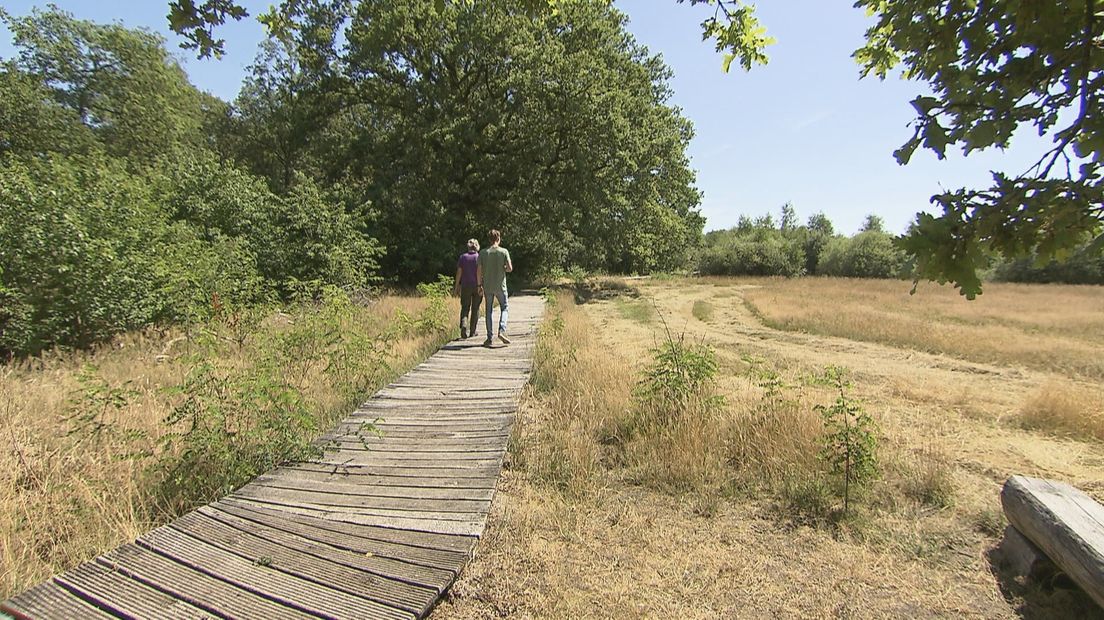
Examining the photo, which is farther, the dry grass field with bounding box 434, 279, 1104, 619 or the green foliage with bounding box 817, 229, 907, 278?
the green foliage with bounding box 817, 229, 907, 278

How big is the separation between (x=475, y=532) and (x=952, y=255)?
3082 millimetres

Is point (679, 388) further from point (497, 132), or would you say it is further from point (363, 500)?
point (497, 132)

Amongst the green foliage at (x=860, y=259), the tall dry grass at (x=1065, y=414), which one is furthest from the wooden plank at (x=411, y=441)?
Result: the green foliage at (x=860, y=259)

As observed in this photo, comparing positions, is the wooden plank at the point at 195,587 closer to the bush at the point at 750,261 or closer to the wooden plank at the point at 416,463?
the wooden plank at the point at 416,463

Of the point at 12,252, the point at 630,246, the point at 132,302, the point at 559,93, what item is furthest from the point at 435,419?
the point at 630,246

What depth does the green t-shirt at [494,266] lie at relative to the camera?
8383mm

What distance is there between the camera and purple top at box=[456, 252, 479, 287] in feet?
28.6

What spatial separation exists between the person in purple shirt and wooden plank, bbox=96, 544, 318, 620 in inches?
236

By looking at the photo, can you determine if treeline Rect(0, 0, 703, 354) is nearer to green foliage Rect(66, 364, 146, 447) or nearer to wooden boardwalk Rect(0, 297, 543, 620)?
green foliage Rect(66, 364, 146, 447)

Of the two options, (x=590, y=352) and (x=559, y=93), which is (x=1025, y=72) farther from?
(x=559, y=93)

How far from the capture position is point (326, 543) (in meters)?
3.29

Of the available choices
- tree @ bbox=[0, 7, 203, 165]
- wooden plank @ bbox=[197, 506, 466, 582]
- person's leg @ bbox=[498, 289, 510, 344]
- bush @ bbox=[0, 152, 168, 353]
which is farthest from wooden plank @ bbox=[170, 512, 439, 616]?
tree @ bbox=[0, 7, 203, 165]

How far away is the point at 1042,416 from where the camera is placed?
21.9 feet

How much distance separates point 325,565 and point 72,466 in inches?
91.5
